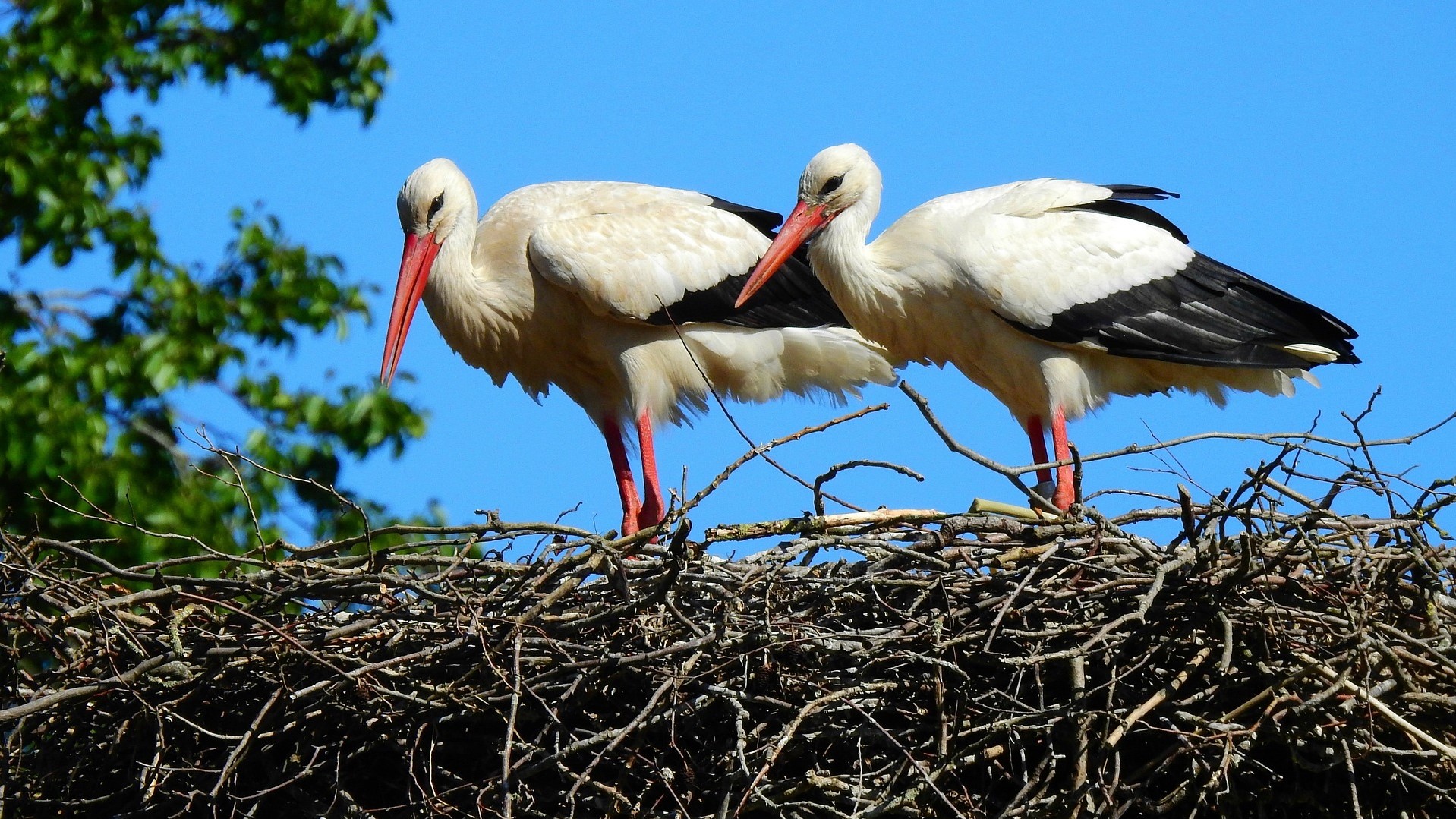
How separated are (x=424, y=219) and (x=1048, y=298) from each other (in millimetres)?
2112

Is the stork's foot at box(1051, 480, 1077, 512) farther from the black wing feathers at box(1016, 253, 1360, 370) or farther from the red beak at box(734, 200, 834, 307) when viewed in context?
the red beak at box(734, 200, 834, 307)

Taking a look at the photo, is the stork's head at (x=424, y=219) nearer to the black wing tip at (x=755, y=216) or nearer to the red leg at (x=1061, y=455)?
the black wing tip at (x=755, y=216)

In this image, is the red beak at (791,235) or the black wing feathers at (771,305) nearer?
the red beak at (791,235)

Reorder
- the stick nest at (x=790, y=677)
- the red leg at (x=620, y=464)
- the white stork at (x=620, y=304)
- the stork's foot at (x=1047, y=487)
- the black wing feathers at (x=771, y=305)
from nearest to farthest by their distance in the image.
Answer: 1. the stick nest at (x=790, y=677)
2. the stork's foot at (x=1047, y=487)
3. the white stork at (x=620, y=304)
4. the black wing feathers at (x=771, y=305)
5. the red leg at (x=620, y=464)

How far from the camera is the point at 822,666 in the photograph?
3549 millimetres

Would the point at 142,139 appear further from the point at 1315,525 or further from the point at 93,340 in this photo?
the point at 1315,525

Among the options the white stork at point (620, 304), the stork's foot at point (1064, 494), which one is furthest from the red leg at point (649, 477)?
the stork's foot at point (1064, 494)

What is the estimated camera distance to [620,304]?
5.59 meters

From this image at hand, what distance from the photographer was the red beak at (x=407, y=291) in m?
5.52

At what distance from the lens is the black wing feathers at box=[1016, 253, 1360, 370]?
17.0ft

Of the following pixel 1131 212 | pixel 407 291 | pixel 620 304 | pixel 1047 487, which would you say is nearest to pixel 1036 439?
pixel 1047 487

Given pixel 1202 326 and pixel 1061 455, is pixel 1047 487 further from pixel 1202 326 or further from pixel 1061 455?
pixel 1202 326

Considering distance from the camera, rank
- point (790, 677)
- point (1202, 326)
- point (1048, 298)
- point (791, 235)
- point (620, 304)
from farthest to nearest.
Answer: point (620, 304), point (791, 235), point (1202, 326), point (1048, 298), point (790, 677)

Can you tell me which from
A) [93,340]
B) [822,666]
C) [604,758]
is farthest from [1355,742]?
[93,340]
